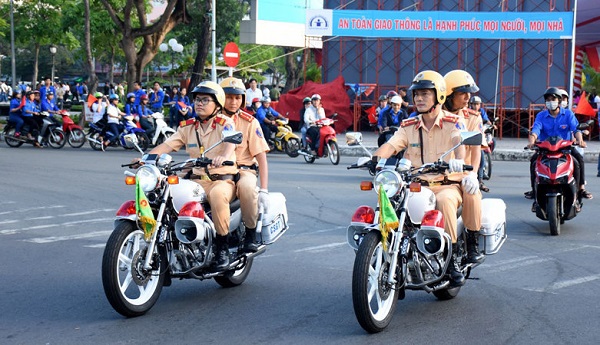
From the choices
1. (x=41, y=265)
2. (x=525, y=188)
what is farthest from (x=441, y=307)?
(x=525, y=188)

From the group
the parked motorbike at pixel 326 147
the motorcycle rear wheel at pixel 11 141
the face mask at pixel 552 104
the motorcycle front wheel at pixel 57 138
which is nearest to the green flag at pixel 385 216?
the face mask at pixel 552 104

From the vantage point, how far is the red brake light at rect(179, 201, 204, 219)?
706cm

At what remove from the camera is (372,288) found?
21.0 ft

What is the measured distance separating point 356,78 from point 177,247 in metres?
26.8

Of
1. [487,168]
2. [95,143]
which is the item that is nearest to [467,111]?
[487,168]

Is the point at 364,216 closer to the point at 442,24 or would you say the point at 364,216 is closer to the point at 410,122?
the point at 410,122

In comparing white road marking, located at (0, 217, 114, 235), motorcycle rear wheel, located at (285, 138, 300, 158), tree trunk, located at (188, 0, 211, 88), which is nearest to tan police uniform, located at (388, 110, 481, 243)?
white road marking, located at (0, 217, 114, 235)

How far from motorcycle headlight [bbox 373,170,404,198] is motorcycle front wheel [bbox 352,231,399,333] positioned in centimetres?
29

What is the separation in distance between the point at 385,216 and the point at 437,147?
117 centimetres

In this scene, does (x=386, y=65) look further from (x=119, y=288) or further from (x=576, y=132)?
(x=119, y=288)

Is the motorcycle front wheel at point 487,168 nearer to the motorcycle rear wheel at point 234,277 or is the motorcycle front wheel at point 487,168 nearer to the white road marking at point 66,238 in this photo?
the white road marking at point 66,238

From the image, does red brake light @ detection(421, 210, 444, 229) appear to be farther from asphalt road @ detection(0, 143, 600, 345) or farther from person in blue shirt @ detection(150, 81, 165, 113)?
person in blue shirt @ detection(150, 81, 165, 113)

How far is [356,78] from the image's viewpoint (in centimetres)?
A: 3356

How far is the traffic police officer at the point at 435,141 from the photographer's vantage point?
23.2 ft
